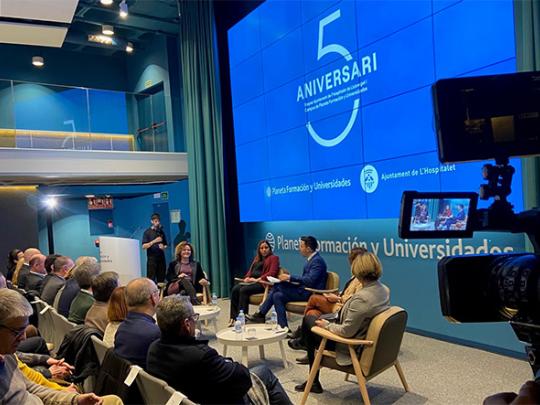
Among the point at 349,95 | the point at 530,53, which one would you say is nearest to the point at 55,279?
the point at 349,95

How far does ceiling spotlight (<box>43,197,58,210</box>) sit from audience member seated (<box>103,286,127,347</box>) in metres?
8.76

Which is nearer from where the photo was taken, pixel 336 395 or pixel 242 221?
pixel 336 395

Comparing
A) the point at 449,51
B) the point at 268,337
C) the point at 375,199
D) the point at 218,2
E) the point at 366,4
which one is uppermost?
the point at 218,2

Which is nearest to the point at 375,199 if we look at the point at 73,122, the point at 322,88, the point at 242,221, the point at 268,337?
the point at 322,88

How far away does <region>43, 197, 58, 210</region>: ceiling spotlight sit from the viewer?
10.6 meters

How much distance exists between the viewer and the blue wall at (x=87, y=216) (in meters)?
10.6

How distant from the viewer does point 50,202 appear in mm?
10609

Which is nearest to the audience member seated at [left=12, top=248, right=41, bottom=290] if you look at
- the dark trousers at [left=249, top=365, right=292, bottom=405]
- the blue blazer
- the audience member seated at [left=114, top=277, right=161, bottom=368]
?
the blue blazer

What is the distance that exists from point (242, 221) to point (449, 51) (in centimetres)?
425

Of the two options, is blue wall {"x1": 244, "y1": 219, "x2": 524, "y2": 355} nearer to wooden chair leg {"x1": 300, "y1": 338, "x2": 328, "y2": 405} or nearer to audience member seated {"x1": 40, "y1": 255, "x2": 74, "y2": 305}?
wooden chair leg {"x1": 300, "y1": 338, "x2": 328, "y2": 405}

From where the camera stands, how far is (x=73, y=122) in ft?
26.5

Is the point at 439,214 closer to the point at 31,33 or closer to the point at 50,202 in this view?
the point at 31,33

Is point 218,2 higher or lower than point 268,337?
higher

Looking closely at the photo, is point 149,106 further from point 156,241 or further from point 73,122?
point 156,241
